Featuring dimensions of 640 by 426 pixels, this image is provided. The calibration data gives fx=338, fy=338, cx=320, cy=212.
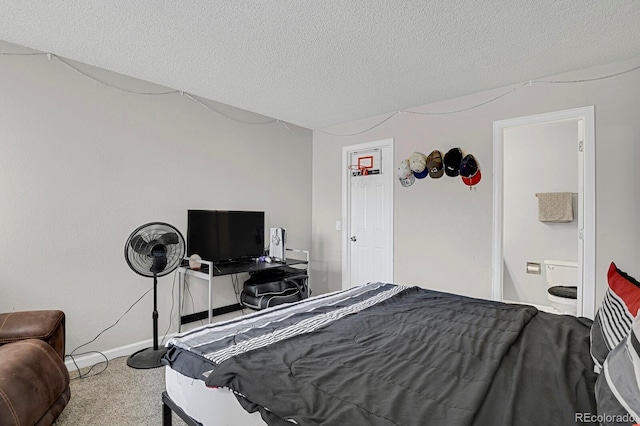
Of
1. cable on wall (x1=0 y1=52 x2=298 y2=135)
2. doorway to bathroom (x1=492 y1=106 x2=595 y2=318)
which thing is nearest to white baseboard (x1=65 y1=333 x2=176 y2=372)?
cable on wall (x1=0 y1=52 x2=298 y2=135)

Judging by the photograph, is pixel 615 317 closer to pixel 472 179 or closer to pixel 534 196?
pixel 472 179

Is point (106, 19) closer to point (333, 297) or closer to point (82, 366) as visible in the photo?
point (333, 297)

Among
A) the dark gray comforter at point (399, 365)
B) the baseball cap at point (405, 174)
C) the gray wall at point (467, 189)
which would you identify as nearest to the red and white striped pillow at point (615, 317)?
the dark gray comforter at point (399, 365)

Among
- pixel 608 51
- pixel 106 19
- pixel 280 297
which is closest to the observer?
pixel 106 19

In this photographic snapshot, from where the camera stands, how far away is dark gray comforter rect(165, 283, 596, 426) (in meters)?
1.02

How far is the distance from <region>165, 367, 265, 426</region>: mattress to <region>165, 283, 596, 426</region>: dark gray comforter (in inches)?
2.6

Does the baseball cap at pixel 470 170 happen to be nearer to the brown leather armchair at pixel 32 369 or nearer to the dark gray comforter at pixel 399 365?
the dark gray comforter at pixel 399 365

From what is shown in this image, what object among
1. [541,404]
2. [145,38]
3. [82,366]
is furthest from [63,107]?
[541,404]

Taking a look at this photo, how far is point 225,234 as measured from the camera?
11.3 feet

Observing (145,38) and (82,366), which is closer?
(145,38)

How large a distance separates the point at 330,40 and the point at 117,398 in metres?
2.76

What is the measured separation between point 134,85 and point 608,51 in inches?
149

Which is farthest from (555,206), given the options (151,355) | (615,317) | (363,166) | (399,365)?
(151,355)

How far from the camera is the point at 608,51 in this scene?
2.46m
